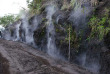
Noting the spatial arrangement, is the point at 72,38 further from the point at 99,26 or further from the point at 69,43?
the point at 99,26

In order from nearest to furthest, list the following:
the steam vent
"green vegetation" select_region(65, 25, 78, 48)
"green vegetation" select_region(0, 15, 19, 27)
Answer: the steam vent, "green vegetation" select_region(65, 25, 78, 48), "green vegetation" select_region(0, 15, 19, 27)

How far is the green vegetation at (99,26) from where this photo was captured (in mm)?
6464

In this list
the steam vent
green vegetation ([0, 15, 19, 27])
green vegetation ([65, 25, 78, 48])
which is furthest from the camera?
green vegetation ([0, 15, 19, 27])

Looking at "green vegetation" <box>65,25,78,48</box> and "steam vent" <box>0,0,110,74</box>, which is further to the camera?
"green vegetation" <box>65,25,78,48</box>

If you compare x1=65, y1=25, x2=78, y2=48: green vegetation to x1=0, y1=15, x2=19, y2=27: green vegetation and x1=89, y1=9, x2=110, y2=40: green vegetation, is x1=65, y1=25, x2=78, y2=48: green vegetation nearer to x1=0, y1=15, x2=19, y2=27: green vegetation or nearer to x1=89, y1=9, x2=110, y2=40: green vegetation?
x1=89, y1=9, x2=110, y2=40: green vegetation

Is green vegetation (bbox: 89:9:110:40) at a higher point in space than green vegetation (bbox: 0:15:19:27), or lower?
lower

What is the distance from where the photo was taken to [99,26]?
22.3 ft

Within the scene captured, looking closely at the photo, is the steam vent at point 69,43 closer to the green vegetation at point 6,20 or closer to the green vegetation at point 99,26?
the green vegetation at point 99,26

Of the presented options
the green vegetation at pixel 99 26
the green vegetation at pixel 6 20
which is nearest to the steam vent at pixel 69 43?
the green vegetation at pixel 99 26

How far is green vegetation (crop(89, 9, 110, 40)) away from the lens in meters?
6.46

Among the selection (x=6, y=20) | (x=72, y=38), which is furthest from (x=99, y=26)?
(x=6, y=20)

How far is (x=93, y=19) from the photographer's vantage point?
7.55m

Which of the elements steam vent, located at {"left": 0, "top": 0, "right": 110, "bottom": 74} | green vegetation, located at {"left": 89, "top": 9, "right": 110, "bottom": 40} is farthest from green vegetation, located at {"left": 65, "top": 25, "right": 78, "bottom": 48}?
green vegetation, located at {"left": 89, "top": 9, "right": 110, "bottom": 40}

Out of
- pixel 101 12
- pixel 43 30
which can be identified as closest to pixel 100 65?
pixel 101 12
